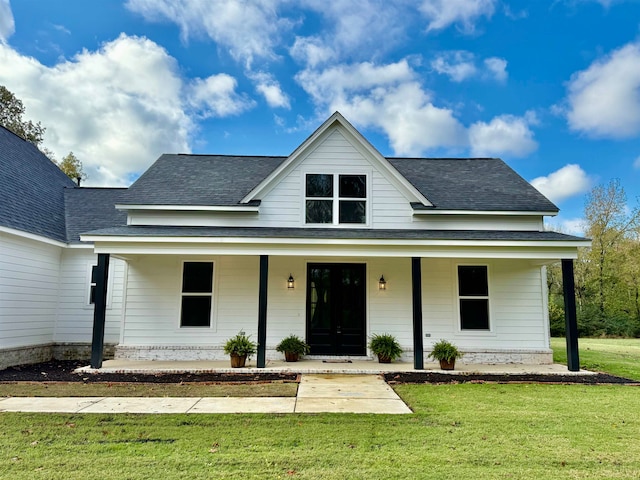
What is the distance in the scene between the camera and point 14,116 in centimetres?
2398

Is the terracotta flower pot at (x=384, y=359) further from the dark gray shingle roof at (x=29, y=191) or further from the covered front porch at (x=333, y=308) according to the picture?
the dark gray shingle roof at (x=29, y=191)

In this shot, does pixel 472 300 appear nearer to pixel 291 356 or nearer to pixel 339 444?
pixel 291 356

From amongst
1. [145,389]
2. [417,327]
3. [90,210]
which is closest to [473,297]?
[417,327]

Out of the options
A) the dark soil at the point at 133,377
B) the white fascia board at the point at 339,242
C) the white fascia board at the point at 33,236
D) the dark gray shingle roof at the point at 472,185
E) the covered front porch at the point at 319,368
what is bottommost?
the dark soil at the point at 133,377

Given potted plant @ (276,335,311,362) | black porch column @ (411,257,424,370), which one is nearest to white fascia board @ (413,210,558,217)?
black porch column @ (411,257,424,370)

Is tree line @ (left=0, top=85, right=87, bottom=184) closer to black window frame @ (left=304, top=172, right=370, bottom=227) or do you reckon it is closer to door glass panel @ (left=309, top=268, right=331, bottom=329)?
black window frame @ (left=304, top=172, right=370, bottom=227)

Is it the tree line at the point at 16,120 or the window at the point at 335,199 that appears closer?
the window at the point at 335,199

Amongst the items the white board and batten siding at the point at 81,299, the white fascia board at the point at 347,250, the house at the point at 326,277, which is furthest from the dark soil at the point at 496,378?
the white board and batten siding at the point at 81,299

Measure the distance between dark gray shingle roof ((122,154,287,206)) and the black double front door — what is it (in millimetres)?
3366

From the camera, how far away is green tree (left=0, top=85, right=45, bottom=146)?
23.5m

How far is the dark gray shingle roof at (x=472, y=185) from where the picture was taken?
36.9 ft

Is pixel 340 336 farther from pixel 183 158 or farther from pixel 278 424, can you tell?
pixel 183 158

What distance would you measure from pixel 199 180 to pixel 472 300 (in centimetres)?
910

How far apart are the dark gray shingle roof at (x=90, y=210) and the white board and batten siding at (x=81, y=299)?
0.71 meters
